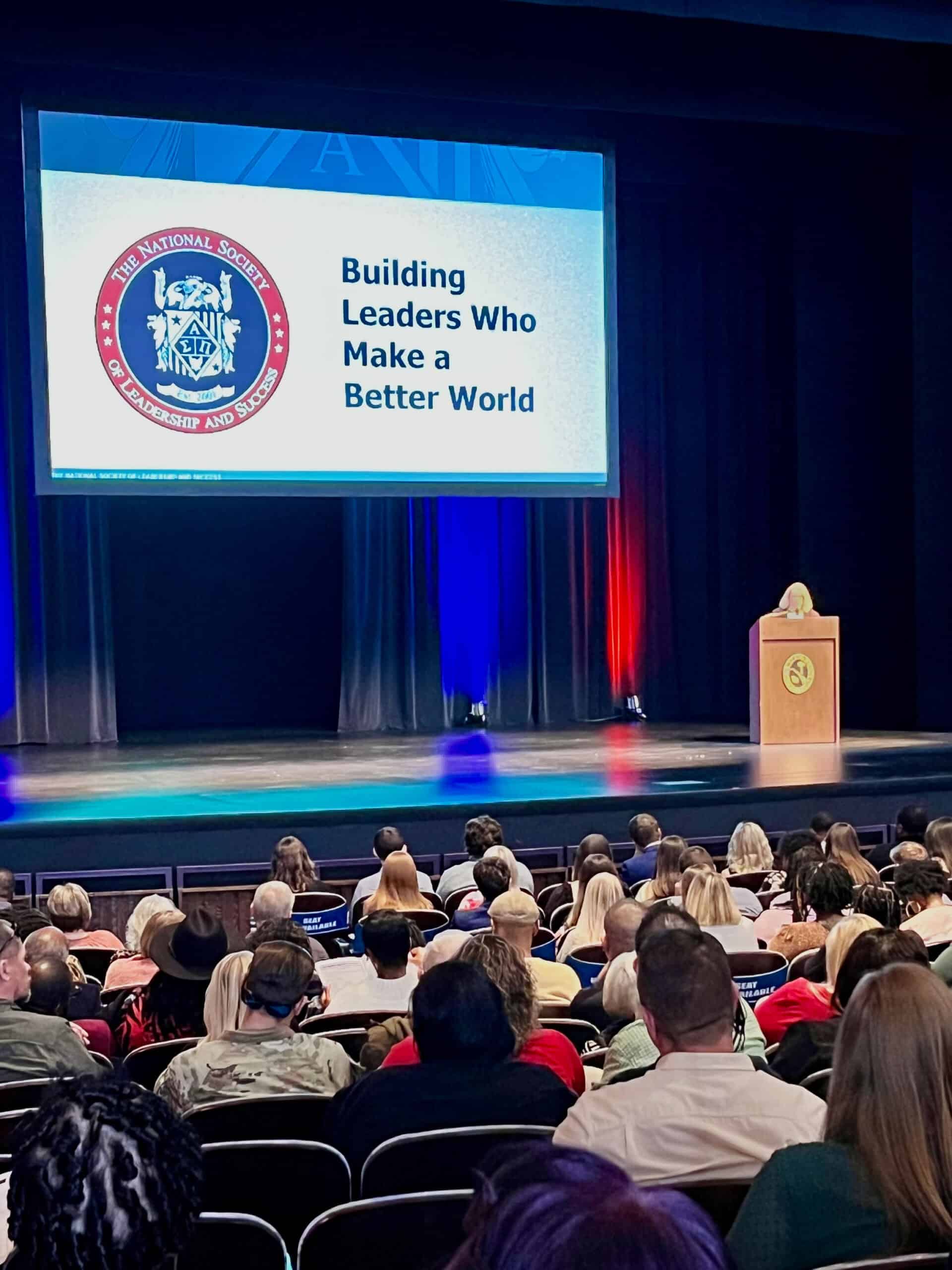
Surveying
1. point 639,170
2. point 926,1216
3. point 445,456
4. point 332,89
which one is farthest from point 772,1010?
point 639,170

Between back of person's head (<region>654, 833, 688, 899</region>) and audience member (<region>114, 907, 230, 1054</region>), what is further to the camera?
back of person's head (<region>654, 833, 688, 899</region>)

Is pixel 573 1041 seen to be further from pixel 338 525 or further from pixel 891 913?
pixel 338 525

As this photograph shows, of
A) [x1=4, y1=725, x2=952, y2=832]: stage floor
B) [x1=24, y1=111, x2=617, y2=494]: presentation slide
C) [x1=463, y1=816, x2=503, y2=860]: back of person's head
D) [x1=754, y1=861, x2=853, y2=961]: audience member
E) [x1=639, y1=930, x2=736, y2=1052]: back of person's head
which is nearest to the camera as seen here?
[x1=639, y1=930, x2=736, y2=1052]: back of person's head

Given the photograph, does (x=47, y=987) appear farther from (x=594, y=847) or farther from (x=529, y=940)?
(x=594, y=847)

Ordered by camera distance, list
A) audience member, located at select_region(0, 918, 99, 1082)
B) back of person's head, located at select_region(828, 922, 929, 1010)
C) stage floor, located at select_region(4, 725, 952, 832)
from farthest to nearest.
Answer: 1. stage floor, located at select_region(4, 725, 952, 832)
2. audience member, located at select_region(0, 918, 99, 1082)
3. back of person's head, located at select_region(828, 922, 929, 1010)

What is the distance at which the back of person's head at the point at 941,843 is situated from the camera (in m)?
5.00

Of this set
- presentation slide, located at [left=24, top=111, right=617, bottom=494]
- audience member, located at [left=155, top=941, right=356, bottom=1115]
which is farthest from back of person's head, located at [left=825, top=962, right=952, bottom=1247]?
presentation slide, located at [left=24, top=111, right=617, bottom=494]

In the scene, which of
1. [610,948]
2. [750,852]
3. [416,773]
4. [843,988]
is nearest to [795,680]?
[416,773]

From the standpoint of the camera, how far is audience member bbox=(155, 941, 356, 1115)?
2.55m

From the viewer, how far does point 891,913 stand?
3480 millimetres

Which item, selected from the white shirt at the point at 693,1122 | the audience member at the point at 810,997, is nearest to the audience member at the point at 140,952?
the audience member at the point at 810,997

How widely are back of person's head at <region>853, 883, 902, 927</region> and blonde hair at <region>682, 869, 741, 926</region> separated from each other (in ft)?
1.22

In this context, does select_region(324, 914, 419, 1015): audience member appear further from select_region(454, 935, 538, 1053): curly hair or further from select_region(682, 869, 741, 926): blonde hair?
select_region(682, 869, 741, 926): blonde hair

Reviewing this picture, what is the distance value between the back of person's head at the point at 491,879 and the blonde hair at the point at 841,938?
5.31 feet
